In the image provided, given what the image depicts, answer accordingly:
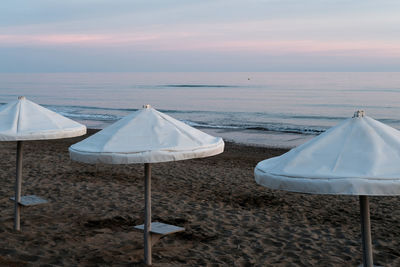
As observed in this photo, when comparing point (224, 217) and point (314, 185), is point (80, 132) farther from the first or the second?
point (314, 185)

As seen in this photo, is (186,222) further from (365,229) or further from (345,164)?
(345,164)

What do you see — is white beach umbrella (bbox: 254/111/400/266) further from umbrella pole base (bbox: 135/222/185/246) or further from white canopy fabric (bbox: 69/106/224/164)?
umbrella pole base (bbox: 135/222/185/246)

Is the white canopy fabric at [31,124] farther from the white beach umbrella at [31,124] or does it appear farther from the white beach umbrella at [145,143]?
the white beach umbrella at [145,143]

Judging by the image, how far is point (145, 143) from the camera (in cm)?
428

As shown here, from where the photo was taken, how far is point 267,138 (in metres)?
23.1

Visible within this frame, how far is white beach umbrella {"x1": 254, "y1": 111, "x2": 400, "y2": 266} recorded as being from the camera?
2.73m

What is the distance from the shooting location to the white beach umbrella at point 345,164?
2.73 metres

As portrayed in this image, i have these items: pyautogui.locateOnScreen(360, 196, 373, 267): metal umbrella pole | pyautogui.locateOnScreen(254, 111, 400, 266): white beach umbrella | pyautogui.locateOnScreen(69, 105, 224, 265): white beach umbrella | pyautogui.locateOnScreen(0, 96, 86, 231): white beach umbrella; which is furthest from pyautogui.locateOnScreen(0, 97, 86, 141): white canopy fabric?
pyautogui.locateOnScreen(360, 196, 373, 267): metal umbrella pole

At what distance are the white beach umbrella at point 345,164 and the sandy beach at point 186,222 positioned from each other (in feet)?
8.90

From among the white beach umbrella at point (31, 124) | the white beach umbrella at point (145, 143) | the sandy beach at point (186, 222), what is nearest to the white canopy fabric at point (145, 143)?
the white beach umbrella at point (145, 143)

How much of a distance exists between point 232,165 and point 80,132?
28.0 ft

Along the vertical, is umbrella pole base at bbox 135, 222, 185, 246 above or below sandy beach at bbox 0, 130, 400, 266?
above

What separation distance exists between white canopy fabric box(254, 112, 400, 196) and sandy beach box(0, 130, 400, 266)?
271 cm

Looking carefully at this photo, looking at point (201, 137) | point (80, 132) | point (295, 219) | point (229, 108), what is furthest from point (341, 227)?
point (229, 108)
